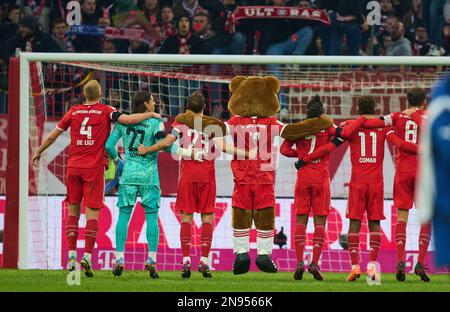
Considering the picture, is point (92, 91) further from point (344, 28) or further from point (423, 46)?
point (423, 46)

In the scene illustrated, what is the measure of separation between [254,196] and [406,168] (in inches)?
62.0

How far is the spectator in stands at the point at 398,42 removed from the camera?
18.5 metres

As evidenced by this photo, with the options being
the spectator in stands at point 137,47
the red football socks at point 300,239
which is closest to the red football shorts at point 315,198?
the red football socks at point 300,239

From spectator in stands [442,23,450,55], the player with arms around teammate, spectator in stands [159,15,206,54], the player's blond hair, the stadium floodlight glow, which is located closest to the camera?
the player with arms around teammate

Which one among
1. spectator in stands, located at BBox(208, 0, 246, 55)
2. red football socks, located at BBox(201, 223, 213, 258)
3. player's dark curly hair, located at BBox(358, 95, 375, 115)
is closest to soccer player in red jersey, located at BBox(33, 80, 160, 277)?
red football socks, located at BBox(201, 223, 213, 258)

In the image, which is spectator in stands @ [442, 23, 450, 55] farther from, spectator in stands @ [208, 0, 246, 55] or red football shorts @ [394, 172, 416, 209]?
red football shorts @ [394, 172, 416, 209]

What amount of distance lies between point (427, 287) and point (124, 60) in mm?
4227

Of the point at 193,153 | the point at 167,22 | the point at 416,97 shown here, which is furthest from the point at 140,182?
the point at 167,22

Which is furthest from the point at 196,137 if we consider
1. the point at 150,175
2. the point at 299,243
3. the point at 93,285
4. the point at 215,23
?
the point at 215,23

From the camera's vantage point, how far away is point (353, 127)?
11625mm

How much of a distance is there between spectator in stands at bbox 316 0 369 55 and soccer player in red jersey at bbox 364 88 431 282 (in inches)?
255

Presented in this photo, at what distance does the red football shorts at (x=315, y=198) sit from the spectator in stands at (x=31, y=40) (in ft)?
22.4

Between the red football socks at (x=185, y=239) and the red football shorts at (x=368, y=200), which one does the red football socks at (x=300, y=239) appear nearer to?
the red football shorts at (x=368, y=200)

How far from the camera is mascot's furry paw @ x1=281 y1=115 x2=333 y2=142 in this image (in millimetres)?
11547
